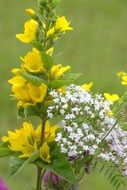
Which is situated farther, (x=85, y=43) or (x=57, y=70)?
(x=85, y=43)

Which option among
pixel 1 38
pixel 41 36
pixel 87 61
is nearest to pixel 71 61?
pixel 87 61

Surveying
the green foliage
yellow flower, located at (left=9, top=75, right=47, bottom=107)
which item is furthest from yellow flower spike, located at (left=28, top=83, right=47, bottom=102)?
the green foliage

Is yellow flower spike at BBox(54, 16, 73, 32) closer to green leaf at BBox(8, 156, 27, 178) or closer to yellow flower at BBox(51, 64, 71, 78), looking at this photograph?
yellow flower at BBox(51, 64, 71, 78)

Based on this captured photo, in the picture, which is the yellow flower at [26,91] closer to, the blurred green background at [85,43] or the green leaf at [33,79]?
the green leaf at [33,79]

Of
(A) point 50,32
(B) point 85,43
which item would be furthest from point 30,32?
(B) point 85,43

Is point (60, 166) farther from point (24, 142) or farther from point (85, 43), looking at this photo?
point (85, 43)

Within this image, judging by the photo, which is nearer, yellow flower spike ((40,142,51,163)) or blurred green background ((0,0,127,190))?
yellow flower spike ((40,142,51,163))
